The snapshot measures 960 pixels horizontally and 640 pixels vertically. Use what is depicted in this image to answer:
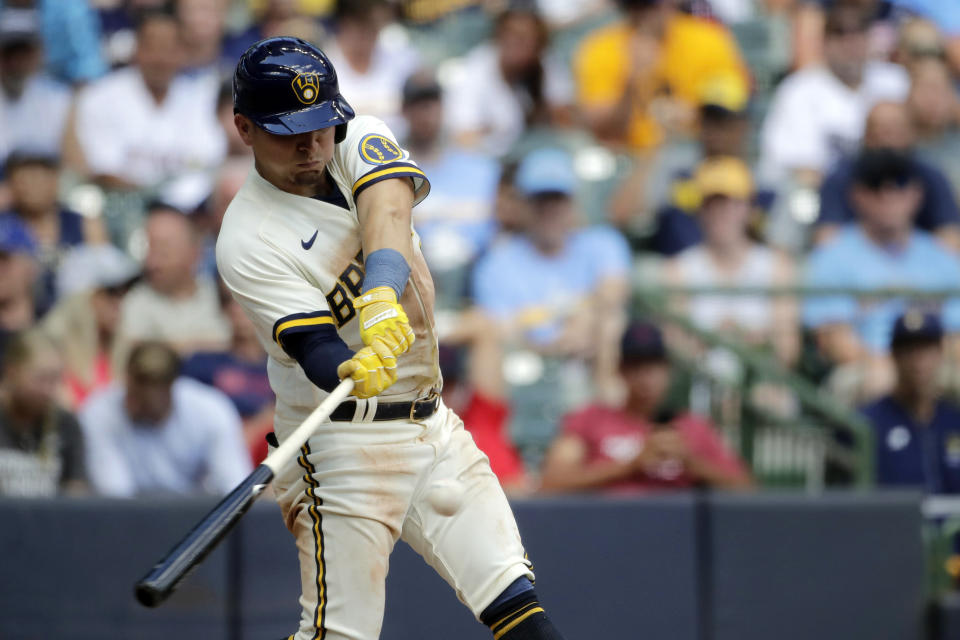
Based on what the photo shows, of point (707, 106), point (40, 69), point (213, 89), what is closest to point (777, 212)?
point (707, 106)

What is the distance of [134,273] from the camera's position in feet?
23.6

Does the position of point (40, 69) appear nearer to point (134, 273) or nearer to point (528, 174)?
point (134, 273)

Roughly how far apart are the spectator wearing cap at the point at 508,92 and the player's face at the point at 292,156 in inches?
184

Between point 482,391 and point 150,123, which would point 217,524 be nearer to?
point 482,391

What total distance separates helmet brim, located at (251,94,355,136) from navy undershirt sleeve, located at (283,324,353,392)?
514 millimetres

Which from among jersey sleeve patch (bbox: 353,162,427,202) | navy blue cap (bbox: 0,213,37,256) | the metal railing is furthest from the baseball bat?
navy blue cap (bbox: 0,213,37,256)

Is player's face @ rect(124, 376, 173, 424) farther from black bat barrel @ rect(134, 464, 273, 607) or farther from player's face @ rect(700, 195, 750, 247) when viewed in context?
player's face @ rect(700, 195, 750, 247)

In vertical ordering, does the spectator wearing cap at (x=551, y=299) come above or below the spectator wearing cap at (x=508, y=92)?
below

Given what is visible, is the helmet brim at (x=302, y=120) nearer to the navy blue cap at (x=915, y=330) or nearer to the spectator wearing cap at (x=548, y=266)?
the spectator wearing cap at (x=548, y=266)

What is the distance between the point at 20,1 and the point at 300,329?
672 centimetres

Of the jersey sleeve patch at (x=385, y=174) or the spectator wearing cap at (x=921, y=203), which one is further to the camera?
the spectator wearing cap at (x=921, y=203)

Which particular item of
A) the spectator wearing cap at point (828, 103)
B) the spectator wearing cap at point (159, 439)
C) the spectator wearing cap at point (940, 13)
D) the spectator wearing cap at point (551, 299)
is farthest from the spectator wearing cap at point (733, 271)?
the spectator wearing cap at point (940, 13)

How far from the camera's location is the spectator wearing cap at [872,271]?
21.7ft

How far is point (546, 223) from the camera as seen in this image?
23.9 ft
